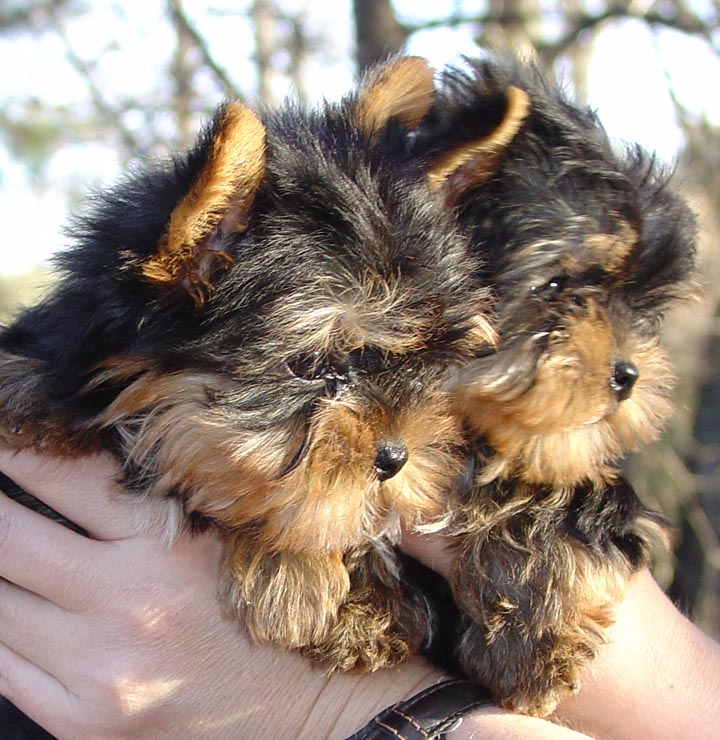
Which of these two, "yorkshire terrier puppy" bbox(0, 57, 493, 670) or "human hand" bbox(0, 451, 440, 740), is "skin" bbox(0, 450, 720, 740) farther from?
"yorkshire terrier puppy" bbox(0, 57, 493, 670)

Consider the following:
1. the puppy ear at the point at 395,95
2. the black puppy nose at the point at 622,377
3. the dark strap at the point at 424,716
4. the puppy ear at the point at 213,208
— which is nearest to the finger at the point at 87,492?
the puppy ear at the point at 213,208

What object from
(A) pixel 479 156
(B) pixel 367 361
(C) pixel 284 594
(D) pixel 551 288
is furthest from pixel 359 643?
(A) pixel 479 156

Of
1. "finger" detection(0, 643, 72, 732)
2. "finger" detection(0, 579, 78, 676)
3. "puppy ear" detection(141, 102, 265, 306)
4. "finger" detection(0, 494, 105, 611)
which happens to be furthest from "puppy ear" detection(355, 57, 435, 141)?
"finger" detection(0, 643, 72, 732)

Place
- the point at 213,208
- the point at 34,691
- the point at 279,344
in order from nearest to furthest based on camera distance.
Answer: the point at 213,208, the point at 279,344, the point at 34,691

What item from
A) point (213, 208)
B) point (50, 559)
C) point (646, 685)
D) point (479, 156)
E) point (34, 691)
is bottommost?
point (646, 685)

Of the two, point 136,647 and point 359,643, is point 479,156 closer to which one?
point 359,643

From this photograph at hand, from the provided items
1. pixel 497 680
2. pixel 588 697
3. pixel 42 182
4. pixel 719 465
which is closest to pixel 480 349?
pixel 497 680
